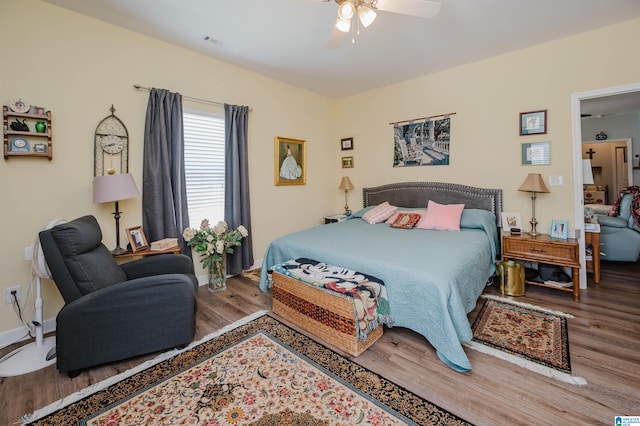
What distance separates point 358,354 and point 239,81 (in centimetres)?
365

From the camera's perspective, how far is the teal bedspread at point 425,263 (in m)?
1.95

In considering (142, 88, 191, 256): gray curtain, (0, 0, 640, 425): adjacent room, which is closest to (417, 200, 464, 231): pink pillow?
(0, 0, 640, 425): adjacent room

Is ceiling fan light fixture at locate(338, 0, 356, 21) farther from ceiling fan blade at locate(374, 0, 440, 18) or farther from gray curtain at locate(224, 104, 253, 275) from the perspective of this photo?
gray curtain at locate(224, 104, 253, 275)

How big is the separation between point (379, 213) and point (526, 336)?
7.35 feet

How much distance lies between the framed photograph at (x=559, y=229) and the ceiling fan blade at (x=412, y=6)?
268 cm

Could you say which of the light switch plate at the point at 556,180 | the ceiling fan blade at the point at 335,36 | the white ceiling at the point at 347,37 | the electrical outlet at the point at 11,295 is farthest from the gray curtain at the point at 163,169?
the light switch plate at the point at 556,180

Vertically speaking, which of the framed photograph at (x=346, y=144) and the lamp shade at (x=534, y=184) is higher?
the framed photograph at (x=346, y=144)

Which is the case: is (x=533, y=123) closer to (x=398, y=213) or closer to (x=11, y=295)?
(x=398, y=213)

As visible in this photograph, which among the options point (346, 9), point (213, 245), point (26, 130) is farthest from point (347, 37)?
point (26, 130)

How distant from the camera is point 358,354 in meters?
2.08

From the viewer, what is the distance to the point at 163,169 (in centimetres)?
310

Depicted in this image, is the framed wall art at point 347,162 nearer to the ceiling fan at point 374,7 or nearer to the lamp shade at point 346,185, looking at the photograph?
the lamp shade at point 346,185

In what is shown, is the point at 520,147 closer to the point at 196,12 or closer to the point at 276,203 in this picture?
the point at 276,203

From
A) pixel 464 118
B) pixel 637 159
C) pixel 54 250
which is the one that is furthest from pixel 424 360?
pixel 637 159
